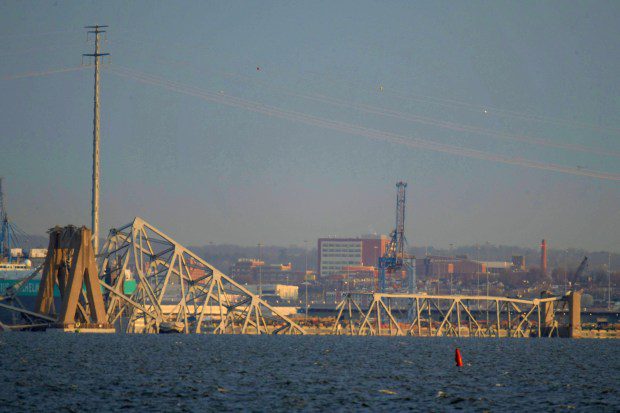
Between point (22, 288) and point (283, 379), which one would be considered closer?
point (283, 379)

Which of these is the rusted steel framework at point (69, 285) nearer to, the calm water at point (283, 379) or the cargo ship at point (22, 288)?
the calm water at point (283, 379)

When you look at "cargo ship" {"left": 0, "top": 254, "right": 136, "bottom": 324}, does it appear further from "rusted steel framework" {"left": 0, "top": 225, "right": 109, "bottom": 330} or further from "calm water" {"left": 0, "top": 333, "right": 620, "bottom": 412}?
"calm water" {"left": 0, "top": 333, "right": 620, "bottom": 412}

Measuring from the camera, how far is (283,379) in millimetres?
74438

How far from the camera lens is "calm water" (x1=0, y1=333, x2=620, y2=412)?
59.1 m

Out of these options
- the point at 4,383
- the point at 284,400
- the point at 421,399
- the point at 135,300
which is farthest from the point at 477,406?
the point at 135,300

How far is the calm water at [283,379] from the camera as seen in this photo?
5909 cm

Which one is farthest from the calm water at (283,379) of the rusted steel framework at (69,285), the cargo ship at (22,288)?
the cargo ship at (22,288)

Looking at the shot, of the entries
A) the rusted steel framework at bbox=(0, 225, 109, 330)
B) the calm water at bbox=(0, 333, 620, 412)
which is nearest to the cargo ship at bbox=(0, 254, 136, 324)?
the rusted steel framework at bbox=(0, 225, 109, 330)

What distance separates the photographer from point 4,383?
66.4 metres

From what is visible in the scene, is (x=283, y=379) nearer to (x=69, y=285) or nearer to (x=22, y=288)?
(x=69, y=285)

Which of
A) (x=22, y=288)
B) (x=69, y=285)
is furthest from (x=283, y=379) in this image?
(x=22, y=288)

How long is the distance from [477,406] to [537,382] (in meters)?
19.5

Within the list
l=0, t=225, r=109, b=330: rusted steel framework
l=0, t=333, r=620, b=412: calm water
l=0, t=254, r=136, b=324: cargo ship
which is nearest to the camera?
l=0, t=333, r=620, b=412: calm water

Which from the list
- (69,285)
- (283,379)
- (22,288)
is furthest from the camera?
(22,288)
